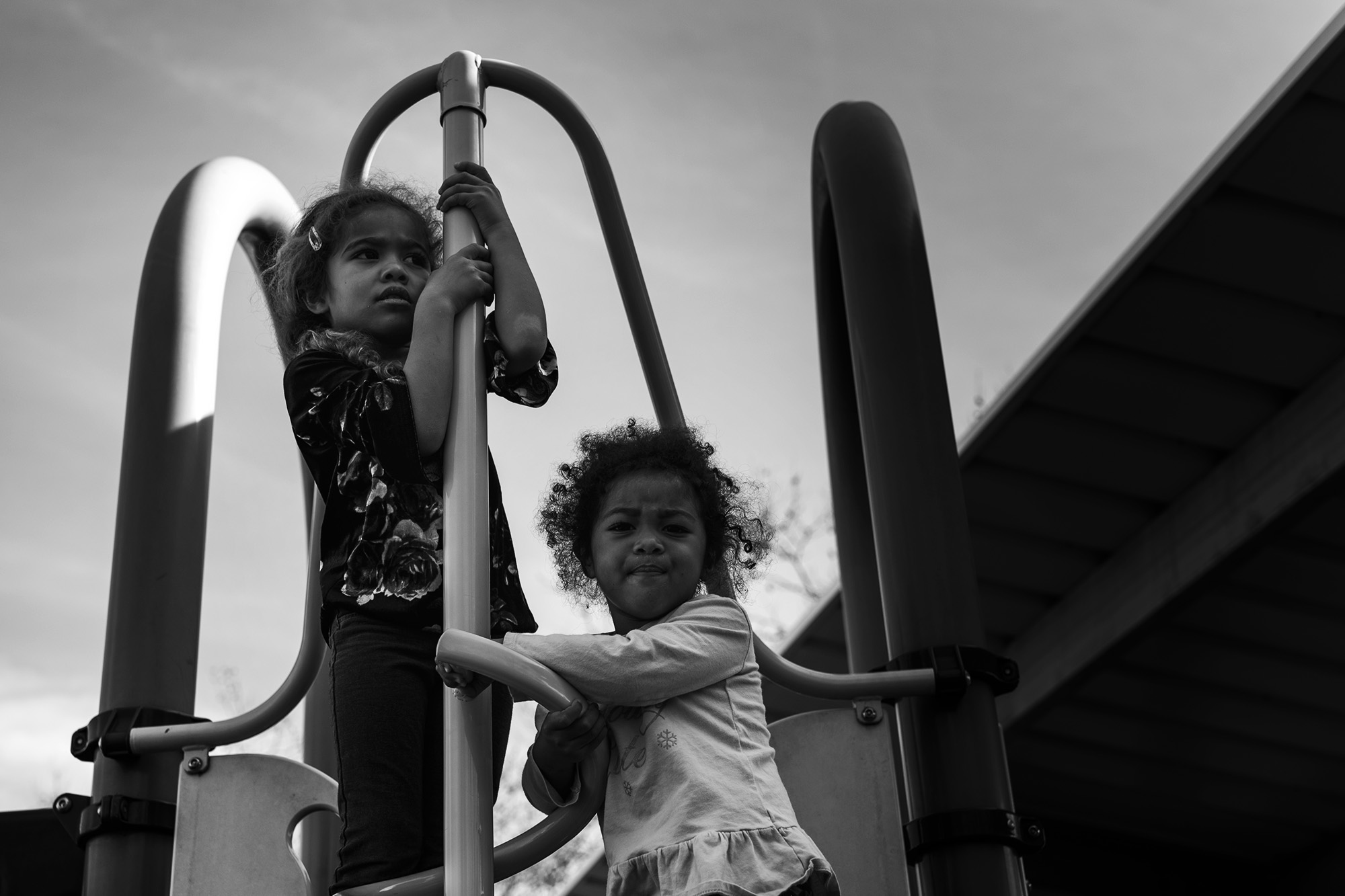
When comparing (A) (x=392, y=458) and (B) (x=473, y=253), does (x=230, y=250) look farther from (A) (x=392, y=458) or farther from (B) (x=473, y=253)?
(A) (x=392, y=458)

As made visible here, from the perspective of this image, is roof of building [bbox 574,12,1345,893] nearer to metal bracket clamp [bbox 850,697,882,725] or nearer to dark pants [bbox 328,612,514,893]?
metal bracket clamp [bbox 850,697,882,725]

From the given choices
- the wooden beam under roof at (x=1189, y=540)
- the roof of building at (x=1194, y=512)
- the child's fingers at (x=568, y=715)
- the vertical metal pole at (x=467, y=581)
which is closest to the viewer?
the vertical metal pole at (x=467, y=581)

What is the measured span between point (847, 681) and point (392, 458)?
0.95 meters

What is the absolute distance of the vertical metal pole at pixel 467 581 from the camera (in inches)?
65.1

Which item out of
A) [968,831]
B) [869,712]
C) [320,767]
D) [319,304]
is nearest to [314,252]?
[319,304]

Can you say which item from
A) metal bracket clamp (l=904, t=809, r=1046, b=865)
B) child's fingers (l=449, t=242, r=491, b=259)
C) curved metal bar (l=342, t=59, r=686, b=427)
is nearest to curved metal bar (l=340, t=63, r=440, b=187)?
curved metal bar (l=342, t=59, r=686, b=427)

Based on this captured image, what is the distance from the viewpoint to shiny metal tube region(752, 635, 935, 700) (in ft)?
8.23

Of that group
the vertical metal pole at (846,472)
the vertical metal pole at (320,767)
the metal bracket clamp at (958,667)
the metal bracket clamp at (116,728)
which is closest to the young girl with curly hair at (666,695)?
the metal bracket clamp at (958,667)

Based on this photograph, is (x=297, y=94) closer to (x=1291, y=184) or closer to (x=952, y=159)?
(x=952, y=159)

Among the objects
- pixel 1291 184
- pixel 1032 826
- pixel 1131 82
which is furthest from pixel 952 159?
pixel 1032 826

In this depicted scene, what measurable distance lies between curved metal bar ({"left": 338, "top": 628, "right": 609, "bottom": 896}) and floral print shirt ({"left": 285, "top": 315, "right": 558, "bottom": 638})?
35 centimetres

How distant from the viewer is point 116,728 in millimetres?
2787

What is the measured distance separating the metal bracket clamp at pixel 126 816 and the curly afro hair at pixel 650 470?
0.94 metres

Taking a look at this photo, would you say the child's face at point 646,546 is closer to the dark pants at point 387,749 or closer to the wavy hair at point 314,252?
the dark pants at point 387,749
